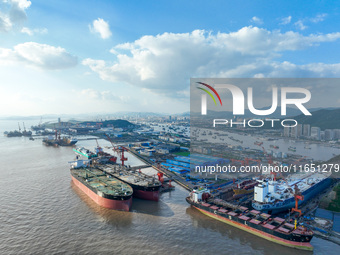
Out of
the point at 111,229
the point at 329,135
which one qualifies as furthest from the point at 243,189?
the point at 329,135

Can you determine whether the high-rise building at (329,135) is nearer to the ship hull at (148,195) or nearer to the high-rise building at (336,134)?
the high-rise building at (336,134)

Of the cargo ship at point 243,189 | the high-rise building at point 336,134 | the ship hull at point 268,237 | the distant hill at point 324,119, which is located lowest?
Result: the ship hull at point 268,237

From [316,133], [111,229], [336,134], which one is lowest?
[111,229]

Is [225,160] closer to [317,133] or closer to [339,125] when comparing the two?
[317,133]

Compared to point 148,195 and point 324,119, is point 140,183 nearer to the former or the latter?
point 148,195

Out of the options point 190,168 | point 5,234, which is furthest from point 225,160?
point 5,234

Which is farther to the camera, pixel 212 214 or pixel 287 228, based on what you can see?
pixel 212 214

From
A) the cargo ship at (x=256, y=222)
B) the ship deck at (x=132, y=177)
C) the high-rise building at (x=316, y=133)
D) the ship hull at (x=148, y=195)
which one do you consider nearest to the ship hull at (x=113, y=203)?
the ship hull at (x=148, y=195)
